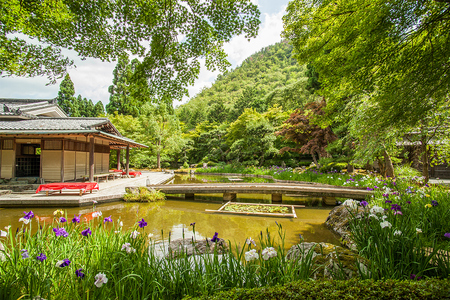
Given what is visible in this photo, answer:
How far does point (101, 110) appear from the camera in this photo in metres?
32.5

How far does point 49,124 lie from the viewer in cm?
1057

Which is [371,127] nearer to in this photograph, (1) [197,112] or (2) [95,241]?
(2) [95,241]

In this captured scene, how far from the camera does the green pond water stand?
16.0 ft

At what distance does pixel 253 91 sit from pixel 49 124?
2965 cm

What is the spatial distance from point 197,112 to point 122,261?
113 feet

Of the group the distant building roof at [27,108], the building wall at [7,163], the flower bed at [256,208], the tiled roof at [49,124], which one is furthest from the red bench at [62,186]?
the distant building roof at [27,108]

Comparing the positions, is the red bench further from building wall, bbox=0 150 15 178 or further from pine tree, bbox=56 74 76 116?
pine tree, bbox=56 74 76 116

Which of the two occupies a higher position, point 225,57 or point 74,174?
point 225,57

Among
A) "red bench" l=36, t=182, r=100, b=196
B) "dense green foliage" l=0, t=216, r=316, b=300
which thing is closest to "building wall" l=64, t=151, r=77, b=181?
"red bench" l=36, t=182, r=100, b=196

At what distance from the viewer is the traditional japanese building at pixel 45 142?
377 inches

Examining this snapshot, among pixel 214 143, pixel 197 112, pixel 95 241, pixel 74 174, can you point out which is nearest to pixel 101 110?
pixel 197 112

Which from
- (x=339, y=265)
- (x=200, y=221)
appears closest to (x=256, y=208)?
(x=200, y=221)

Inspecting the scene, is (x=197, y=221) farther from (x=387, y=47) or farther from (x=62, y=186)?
(x=62, y=186)

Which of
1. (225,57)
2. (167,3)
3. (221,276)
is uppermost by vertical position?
(167,3)
